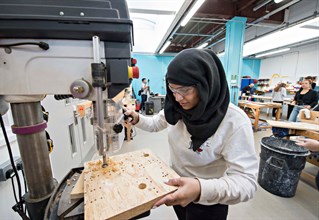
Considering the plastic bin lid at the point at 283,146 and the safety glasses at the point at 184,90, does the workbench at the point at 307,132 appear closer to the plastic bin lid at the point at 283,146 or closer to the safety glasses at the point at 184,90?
the plastic bin lid at the point at 283,146

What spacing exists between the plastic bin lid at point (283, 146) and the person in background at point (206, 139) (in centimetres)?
134

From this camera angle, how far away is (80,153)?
7.06 feet

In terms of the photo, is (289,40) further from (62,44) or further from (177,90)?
(62,44)

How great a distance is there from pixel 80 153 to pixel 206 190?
2064mm

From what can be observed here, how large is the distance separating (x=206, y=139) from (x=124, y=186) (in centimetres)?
41

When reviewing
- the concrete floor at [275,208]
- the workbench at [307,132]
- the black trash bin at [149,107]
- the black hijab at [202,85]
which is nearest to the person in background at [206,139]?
the black hijab at [202,85]

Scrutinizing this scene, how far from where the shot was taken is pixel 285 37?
5.29 m

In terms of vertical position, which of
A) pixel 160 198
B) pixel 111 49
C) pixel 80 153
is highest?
pixel 111 49

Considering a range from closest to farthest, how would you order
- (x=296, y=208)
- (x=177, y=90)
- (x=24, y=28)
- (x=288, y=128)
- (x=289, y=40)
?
(x=24, y=28), (x=177, y=90), (x=296, y=208), (x=288, y=128), (x=289, y=40)

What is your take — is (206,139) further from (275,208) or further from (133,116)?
(275,208)

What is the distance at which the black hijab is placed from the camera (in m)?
0.62

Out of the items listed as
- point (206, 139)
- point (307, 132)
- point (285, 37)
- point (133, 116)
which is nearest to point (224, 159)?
point (206, 139)

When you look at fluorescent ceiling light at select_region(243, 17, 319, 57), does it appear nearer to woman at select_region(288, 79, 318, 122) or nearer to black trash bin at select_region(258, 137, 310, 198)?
woman at select_region(288, 79, 318, 122)

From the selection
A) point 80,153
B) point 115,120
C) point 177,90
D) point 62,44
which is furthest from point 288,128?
point 80,153
